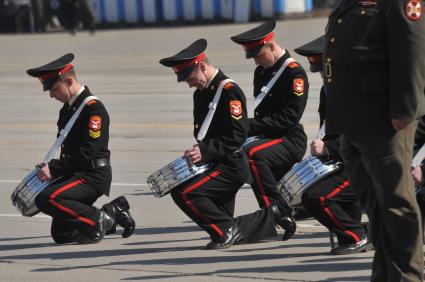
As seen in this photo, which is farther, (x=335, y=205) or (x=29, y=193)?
(x=29, y=193)

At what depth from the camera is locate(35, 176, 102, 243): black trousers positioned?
8.73 meters

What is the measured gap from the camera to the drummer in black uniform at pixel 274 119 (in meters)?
9.02

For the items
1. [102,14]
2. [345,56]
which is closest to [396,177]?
[345,56]

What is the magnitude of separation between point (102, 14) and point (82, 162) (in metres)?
36.0

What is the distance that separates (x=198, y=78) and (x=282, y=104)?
0.91 meters

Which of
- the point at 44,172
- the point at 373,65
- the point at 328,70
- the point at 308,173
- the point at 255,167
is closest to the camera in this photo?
the point at 373,65

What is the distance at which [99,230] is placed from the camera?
29.3ft

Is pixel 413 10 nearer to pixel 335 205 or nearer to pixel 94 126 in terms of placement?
pixel 335 205

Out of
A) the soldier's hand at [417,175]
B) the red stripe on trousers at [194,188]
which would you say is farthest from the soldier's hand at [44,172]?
the soldier's hand at [417,175]

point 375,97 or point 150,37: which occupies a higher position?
point 375,97

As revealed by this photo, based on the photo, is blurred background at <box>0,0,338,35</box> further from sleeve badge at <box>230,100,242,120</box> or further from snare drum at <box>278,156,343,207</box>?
snare drum at <box>278,156,343,207</box>

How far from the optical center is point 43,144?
49.9 feet

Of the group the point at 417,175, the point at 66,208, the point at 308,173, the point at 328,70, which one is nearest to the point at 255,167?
the point at 308,173

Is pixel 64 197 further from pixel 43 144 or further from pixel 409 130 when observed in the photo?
pixel 43 144
